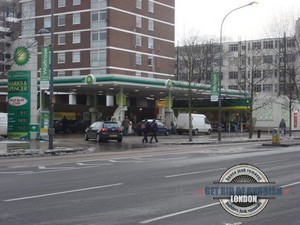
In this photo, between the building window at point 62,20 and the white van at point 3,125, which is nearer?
the white van at point 3,125

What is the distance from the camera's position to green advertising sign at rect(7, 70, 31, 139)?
31.3 metres

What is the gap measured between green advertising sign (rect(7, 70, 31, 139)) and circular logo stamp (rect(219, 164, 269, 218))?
88.4 feet

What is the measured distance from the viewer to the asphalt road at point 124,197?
7.34 metres

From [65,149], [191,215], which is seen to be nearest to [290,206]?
[191,215]

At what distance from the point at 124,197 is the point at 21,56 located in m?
24.4

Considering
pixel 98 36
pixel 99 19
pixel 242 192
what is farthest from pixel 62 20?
pixel 242 192

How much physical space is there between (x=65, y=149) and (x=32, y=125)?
7.75 metres

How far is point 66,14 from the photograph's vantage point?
67.8 meters

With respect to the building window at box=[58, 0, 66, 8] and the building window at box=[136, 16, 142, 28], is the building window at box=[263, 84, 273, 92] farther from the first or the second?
the building window at box=[58, 0, 66, 8]

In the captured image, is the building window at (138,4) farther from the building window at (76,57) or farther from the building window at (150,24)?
the building window at (76,57)

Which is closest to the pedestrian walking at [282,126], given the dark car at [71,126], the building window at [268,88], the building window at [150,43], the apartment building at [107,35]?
the dark car at [71,126]

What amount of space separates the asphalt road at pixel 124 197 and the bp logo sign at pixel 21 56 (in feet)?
57.1

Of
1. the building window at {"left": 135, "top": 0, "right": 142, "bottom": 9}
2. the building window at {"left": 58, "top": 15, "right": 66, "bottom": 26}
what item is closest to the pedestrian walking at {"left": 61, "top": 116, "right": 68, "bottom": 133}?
the building window at {"left": 58, "top": 15, "right": 66, "bottom": 26}

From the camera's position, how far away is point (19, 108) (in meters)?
31.5
